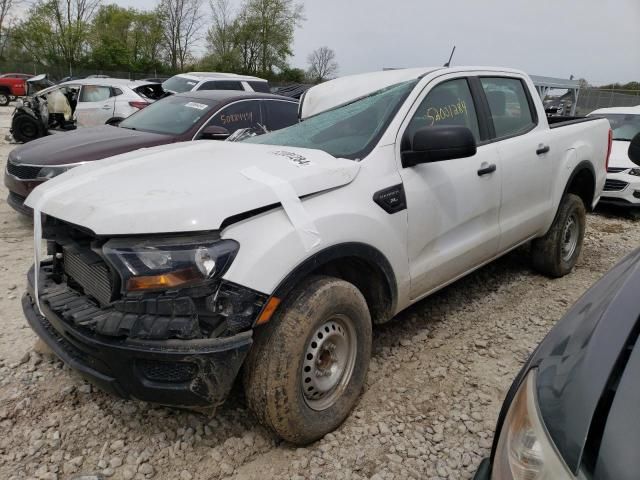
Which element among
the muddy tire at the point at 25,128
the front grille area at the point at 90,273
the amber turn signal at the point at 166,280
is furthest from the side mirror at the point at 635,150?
the muddy tire at the point at 25,128

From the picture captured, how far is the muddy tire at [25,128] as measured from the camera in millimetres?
10820

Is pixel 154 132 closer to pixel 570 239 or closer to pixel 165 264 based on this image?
pixel 165 264

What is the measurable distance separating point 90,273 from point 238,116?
14.7 ft

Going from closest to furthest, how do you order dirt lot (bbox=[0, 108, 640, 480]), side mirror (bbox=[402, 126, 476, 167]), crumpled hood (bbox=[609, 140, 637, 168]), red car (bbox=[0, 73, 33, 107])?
dirt lot (bbox=[0, 108, 640, 480])
side mirror (bbox=[402, 126, 476, 167])
crumpled hood (bbox=[609, 140, 637, 168])
red car (bbox=[0, 73, 33, 107])

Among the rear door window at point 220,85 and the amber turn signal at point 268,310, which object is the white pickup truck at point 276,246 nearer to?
the amber turn signal at point 268,310

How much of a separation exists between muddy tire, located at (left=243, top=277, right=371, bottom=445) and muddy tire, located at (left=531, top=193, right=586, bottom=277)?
8.18 ft

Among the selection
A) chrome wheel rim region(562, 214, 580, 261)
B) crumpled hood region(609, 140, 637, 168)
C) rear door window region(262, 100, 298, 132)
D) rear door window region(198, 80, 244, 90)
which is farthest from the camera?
rear door window region(198, 80, 244, 90)

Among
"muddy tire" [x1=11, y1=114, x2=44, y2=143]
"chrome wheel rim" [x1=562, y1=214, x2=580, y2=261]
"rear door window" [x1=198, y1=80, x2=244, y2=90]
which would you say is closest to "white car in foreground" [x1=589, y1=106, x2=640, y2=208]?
"chrome wheel rim" [x1=562, y1=214, x2=580, y2=261]

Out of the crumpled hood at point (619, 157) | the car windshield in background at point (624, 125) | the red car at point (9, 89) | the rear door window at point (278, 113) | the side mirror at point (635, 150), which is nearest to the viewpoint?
the side mirror at point (635, 150)

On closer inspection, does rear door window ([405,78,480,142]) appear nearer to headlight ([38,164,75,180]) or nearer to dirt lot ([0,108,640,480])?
dirt lot ([0,108,640,480])

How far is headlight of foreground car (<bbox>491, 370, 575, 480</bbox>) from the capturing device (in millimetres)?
1072

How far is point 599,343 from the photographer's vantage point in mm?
1187

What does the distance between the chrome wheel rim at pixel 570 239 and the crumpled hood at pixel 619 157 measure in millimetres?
3780

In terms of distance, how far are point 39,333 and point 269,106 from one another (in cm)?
503
